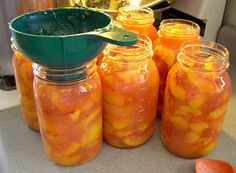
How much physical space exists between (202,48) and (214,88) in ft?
0.30

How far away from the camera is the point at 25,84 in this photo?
57cm

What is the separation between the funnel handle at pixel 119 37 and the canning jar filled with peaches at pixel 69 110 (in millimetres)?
77

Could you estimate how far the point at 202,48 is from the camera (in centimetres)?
55

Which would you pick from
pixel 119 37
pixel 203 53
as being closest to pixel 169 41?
pixel 203 53

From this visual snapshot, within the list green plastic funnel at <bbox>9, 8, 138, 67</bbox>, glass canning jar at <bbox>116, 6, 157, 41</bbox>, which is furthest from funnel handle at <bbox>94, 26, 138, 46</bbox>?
glass canning jar at <bbox>116, 6, 157, 41</bbox>

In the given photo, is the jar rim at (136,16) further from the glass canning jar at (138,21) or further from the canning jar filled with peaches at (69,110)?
the canning jar filled with peaches at (69,110)

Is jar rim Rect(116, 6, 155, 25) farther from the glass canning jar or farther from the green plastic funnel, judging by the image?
the green plastic funnel

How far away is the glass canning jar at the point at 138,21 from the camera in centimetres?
62

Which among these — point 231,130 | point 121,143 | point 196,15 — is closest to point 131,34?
point 121,143

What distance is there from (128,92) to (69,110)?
0.35 ft

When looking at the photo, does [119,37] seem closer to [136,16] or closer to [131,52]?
[131,52]

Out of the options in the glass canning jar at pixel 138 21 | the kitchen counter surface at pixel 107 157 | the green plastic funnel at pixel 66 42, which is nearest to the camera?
the green plastic funnel at pixel 66 42

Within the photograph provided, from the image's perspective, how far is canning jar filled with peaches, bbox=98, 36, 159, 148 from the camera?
52cm

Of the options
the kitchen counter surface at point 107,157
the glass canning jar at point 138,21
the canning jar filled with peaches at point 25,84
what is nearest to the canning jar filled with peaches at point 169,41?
the glass canning jar at point 138,21
